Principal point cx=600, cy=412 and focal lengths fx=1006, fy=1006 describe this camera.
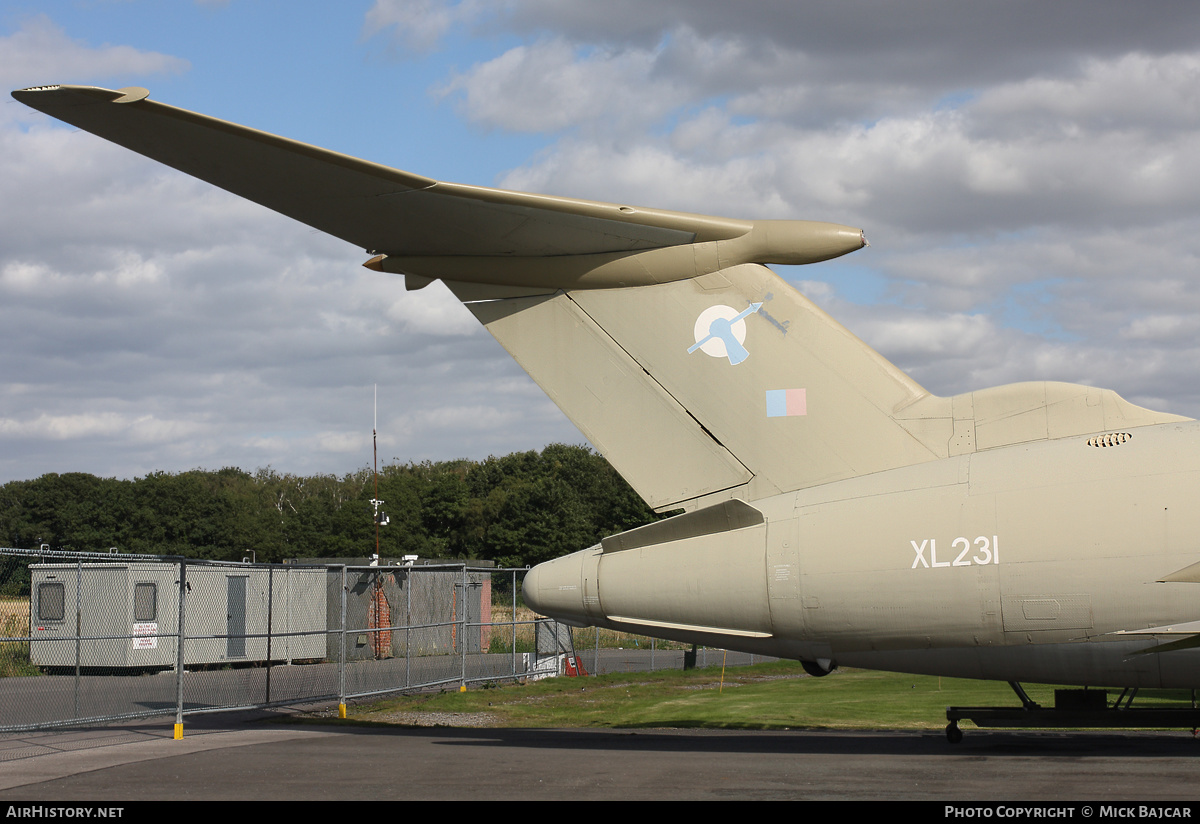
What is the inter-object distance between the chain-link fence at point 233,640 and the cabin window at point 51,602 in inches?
1.0

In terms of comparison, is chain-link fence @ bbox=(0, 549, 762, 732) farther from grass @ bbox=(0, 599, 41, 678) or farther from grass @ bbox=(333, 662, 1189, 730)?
grass @ bbox=(333, 662, 1189, 730)

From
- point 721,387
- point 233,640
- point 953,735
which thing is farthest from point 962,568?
point 233,640

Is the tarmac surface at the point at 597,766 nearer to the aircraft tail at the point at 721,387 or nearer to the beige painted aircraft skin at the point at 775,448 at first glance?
the beige painted aircraft skin at the point at 775,448

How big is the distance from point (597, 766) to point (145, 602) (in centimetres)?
1912

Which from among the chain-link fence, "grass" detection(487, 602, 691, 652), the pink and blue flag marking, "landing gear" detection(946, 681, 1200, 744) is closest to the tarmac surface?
"landing gear" detection(946, 681, 1200, 744)

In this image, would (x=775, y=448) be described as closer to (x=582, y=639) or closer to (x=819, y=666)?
(x=819, y=666)

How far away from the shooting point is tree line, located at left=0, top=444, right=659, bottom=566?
83.9 metres

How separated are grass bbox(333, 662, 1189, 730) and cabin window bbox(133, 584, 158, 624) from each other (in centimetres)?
987

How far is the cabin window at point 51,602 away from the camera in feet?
83.0

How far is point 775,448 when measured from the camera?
10.3 meters

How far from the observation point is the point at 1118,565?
864 centimetres

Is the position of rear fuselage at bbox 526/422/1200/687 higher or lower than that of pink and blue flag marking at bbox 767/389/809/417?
lower

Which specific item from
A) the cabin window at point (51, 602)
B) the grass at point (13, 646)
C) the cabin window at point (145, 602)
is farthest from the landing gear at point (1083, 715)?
the cabin window at point (51, 602)
